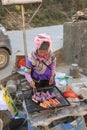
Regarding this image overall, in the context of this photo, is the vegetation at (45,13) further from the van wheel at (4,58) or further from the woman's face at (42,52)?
the woman's face at (42,52)

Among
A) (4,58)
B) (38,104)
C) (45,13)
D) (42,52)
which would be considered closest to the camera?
(38,104)

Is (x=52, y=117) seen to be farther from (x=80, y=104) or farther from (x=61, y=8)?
(x=61, y=8)

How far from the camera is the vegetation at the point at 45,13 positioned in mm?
20547

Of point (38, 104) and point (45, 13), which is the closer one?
point (38, 104)

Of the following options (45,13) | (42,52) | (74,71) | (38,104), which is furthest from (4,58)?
(45,13)

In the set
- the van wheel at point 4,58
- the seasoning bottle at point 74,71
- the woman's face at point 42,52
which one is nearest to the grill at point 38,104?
the woman's face at point 42,52

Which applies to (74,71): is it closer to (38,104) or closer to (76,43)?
(76,43)

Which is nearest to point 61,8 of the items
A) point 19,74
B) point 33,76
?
point 19,74

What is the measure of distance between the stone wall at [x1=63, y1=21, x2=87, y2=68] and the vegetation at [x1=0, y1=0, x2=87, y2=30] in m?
10.9

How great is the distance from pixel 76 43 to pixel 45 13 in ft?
53.4

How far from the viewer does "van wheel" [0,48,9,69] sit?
855cm

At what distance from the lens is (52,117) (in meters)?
4.14

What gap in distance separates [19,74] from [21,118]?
7.63ft

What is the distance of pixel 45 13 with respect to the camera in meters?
24.3
